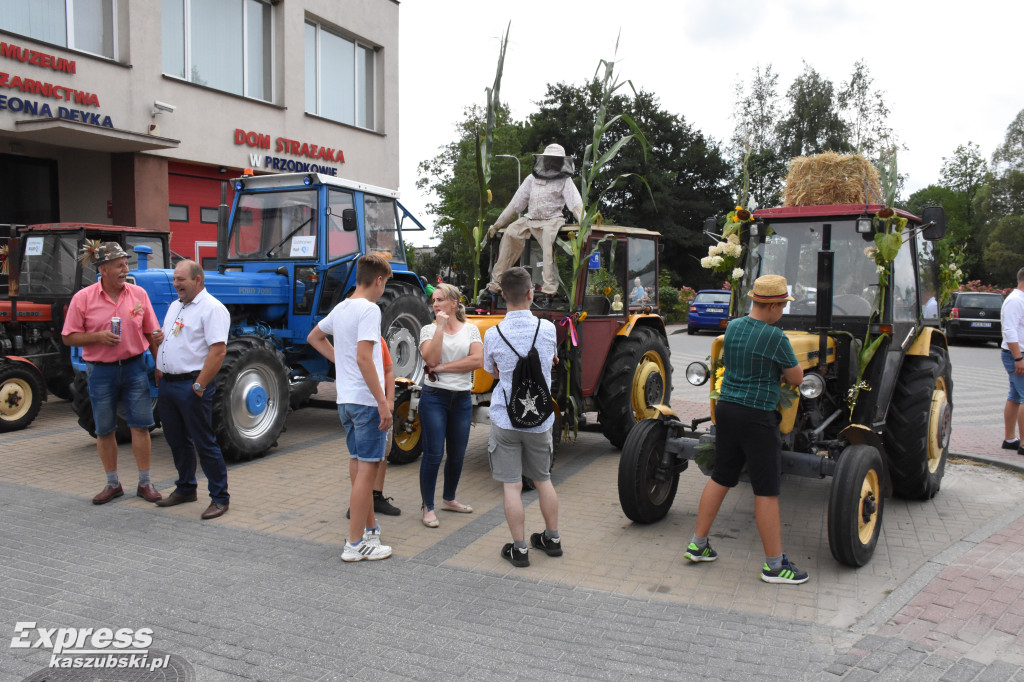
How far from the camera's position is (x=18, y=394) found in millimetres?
8508

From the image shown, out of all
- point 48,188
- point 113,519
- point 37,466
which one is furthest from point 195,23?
point 113,519

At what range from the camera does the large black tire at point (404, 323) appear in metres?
8.64

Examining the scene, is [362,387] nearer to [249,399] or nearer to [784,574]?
[784,574]

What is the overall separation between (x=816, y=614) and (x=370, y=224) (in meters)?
6.50

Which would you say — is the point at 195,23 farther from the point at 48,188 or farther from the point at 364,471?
the point at 364,471

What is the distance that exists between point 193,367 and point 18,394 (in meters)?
4.35

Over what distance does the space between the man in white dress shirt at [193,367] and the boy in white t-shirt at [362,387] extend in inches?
49.6

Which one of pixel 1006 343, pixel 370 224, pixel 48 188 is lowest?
pixel 1006 343

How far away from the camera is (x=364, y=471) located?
463cm

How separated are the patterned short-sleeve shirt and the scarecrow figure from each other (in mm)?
3162

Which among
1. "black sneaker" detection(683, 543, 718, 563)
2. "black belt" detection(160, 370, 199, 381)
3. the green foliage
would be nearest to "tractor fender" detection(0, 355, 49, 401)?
"black belt" detection(160, 370, 199, 381)

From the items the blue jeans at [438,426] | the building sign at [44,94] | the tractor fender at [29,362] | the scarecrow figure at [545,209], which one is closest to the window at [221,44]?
the building sign at [44,94]

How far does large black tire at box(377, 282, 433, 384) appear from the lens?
864 cm

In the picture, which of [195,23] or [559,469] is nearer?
[559,469]
